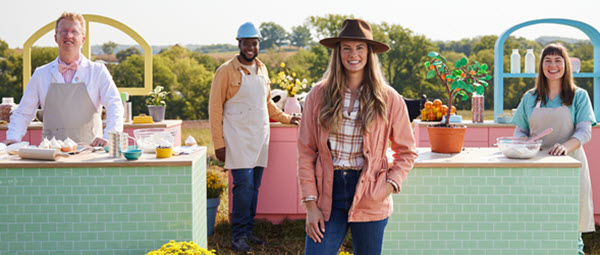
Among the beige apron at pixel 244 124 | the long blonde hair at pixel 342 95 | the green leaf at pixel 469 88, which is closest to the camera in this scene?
the long blonde hair at pixel 342 95

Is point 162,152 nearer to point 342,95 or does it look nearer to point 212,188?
point 342,95

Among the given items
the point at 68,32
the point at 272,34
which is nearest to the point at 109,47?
the point at 68,32

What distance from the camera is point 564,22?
19.2 ft

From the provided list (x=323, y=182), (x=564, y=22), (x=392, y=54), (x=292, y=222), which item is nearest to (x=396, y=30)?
(x=392, y=54)

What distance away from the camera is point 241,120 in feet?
14.4

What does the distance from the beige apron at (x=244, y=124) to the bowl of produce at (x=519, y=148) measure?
6.12 feet

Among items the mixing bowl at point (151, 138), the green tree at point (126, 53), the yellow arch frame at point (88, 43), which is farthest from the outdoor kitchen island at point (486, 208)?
the green tree at point (126, 53)

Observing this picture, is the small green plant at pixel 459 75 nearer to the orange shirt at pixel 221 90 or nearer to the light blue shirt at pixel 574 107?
the light blue shirt at pixel 574 107

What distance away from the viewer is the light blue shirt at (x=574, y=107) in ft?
12.0

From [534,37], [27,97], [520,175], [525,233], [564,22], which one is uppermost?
[534,37]

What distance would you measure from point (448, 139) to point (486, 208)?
482 mm

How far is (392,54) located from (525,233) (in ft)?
50.9

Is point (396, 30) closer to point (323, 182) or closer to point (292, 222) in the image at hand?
point (292, 222)

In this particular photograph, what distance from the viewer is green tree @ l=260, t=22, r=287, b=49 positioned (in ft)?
69.4
